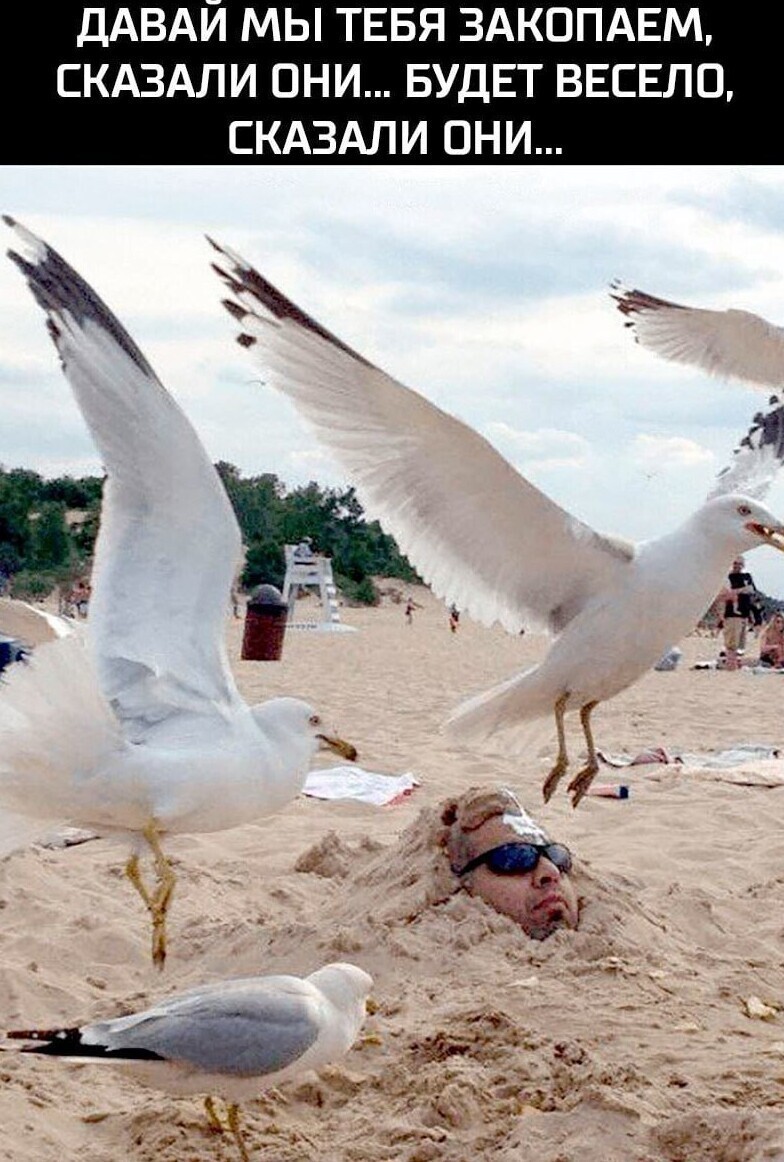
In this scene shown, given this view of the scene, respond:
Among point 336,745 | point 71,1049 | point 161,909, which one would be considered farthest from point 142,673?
point 71,1049

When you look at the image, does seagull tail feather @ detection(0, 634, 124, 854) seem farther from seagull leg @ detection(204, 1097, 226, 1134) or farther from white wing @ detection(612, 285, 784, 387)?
white wing @ detection(612, 285, 784, 387)

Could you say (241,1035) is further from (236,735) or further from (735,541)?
(735,541)

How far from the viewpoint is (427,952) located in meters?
3.81

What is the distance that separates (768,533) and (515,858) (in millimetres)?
1171

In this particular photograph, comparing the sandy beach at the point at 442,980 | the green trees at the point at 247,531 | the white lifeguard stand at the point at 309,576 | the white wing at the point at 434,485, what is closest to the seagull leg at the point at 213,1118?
the sandy beach at the point at 442,980

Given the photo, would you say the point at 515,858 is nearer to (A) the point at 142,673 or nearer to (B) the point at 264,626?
(A) the point at 142,673

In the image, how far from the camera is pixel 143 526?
3641 millimetres

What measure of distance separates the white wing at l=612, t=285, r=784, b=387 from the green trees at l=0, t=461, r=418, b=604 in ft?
69.5

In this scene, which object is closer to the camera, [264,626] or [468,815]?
[468,815]

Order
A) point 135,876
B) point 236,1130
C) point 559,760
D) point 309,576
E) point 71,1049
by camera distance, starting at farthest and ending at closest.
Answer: point 309,576 → point 559,760 → point 135,876 → point 236,1130 → point 71,1049

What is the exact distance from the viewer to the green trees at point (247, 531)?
30.1 m

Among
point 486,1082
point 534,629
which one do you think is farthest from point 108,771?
point 534,629

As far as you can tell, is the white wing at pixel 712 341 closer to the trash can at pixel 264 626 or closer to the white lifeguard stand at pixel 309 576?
the trash can at pixel 264 626

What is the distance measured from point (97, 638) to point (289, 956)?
101 centimetres
